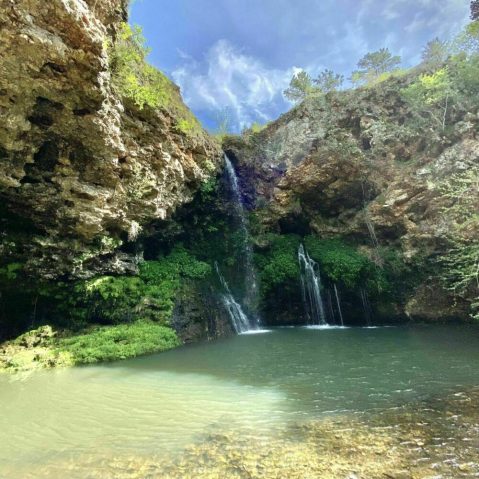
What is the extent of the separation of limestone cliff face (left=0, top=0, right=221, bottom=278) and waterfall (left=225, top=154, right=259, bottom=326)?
4.86 meters

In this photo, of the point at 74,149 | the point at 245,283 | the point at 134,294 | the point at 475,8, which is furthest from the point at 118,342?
the point at 475,8

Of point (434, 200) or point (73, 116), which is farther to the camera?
point (434, 200)

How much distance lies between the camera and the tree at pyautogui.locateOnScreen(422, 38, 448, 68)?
22.3m

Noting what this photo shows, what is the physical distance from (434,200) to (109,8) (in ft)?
52.6

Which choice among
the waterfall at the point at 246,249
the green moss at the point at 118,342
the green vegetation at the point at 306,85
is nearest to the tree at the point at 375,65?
the green vegetation at the point at 306,85

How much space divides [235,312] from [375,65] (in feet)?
108

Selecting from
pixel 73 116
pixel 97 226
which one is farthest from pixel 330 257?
pixel 73 116

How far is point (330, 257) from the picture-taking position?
19.9 metres

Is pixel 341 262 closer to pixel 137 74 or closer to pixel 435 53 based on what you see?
pixel 137 74

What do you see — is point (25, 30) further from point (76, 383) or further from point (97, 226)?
point (76, 383)

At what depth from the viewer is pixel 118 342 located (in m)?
12.8

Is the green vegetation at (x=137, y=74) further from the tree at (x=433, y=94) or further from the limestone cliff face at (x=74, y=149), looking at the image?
the tree at (x=433, y=94)

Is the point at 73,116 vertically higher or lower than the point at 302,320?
higher

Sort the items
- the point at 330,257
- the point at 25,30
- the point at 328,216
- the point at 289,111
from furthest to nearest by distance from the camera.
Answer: the point at 289,111 < the point at 328,216 < the point at 330,257 < the point at 25,30
